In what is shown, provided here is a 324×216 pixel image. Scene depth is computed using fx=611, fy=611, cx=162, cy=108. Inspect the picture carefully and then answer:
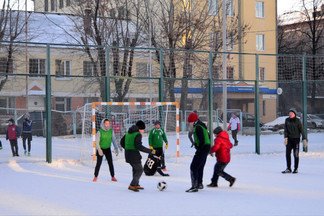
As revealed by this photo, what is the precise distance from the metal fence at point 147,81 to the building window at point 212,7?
3291 millimetres

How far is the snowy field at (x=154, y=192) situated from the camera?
10.9 metres

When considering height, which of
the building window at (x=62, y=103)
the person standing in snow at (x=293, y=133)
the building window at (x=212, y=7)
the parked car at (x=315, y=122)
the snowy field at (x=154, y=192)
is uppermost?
the building window at (x=212, y=7)

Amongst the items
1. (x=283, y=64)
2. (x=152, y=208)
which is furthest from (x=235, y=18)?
(x=152, y=208)

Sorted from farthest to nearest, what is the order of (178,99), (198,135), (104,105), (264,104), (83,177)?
1. (264,104)
2. (178,99)
3. (104,105)
4. (83,177)
5. (198,135)

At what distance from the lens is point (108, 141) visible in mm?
14852

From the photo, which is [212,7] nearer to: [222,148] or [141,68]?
[141,68]

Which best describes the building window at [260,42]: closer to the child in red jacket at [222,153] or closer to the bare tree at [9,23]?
the bare tree at [9,23]

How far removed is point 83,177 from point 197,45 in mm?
20703

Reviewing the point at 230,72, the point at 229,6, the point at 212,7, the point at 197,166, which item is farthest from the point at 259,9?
the point at 197,166

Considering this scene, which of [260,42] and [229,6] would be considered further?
[260,42]

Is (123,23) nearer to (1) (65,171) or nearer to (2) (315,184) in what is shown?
(1) (65,171)

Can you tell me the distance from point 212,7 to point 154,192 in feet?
90.0

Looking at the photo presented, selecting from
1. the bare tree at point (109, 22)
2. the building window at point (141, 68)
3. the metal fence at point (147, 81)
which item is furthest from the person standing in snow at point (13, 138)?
the bare tree at point (109, 22)

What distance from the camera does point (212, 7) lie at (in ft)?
128
